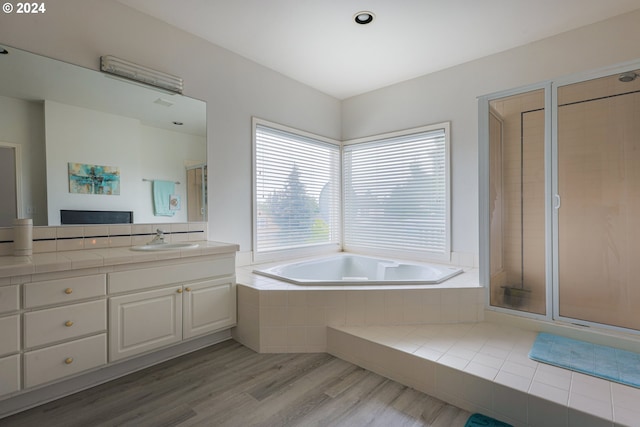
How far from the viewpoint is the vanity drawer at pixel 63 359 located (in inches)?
65.1

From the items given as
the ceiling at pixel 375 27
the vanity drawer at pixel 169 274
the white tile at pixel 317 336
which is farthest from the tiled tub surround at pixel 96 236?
the ceiling at pixel 375 27

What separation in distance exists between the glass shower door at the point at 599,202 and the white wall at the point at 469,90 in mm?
695

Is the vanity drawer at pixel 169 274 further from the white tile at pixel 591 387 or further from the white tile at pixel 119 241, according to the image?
the white tile at pixel 591 387

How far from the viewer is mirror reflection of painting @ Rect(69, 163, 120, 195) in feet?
7.08

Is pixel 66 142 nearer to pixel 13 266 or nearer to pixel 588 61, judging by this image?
pixel 13 266

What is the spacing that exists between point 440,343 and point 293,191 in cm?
227

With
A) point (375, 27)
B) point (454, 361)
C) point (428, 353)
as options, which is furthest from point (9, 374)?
point (375, 27)

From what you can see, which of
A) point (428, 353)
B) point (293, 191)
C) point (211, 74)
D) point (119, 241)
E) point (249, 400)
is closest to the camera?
point (249, 400)

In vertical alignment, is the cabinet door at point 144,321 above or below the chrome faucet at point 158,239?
below

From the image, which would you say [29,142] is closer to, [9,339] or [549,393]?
[9,339]

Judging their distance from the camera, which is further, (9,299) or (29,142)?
(29,142)

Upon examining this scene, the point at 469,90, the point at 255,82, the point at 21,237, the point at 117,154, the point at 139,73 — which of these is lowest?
the point at 21,237

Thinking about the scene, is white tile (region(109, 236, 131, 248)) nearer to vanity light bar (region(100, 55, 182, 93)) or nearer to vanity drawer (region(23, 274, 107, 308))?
vanity drawer (region(23, 274, 107, 308))

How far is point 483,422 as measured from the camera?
163cm
